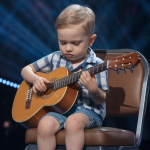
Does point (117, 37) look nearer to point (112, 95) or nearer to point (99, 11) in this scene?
point (99, 11)

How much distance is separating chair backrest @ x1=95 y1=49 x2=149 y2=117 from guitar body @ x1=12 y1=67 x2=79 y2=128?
42cm

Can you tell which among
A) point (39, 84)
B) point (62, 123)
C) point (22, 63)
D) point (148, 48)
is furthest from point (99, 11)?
point (62, 123)

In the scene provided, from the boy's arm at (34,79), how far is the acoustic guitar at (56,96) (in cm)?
3

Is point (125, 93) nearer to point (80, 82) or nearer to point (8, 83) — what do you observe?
point (80, 82)

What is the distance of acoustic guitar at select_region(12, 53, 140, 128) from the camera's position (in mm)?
1032

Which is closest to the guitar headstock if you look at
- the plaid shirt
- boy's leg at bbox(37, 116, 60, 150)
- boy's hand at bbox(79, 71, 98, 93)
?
boy's hand at bbox(79, 71, 98, 93)

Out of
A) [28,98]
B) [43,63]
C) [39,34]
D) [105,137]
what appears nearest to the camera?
[105,137]

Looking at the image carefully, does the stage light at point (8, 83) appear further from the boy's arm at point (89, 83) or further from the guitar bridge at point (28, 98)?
the boy's arm at point (89, 83)

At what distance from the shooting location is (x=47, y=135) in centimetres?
101

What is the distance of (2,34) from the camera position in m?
2.17

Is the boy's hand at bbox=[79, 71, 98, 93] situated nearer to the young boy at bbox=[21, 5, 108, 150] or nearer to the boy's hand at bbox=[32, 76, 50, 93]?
the young boy at bbox=[21, 5, 108, 150]

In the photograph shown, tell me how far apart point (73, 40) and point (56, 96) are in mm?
337

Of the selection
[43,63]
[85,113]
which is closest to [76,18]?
[43,63]

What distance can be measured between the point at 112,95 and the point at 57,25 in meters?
0.65
